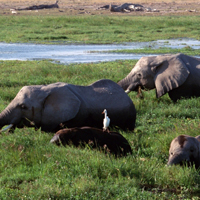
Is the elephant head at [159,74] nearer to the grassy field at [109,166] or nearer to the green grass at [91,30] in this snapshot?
the grassy field at [109,166]

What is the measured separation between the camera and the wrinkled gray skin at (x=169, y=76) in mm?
9477

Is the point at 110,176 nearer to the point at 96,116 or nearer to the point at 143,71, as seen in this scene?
the point at 96,116

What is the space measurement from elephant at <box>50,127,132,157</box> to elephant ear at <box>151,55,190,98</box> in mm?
3734

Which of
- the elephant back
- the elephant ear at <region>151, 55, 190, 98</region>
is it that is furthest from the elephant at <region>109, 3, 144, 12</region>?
the elephant back

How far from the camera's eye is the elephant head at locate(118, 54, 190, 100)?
9459 millimetres

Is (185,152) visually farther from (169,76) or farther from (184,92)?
(184,92)

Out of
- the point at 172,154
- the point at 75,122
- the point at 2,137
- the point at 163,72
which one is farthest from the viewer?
the point at 163,72

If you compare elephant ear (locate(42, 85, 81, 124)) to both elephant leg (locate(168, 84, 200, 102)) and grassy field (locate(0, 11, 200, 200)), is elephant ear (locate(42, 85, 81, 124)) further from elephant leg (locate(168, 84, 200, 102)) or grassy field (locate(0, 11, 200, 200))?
elephant leg (locate(168, 84, 200, 102))

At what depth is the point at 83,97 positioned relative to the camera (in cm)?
Answer: 704

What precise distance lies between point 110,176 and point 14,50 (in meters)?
18.2

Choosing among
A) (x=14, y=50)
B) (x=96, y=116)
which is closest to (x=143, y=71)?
(x=96, y=116)

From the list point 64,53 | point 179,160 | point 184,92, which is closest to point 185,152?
point 179,160

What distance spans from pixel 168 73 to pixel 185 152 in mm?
4336

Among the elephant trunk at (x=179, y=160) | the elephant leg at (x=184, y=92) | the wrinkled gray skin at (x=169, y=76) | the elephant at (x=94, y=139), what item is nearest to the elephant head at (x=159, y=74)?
the wrinkled gray skin at (x=169, y=76)
